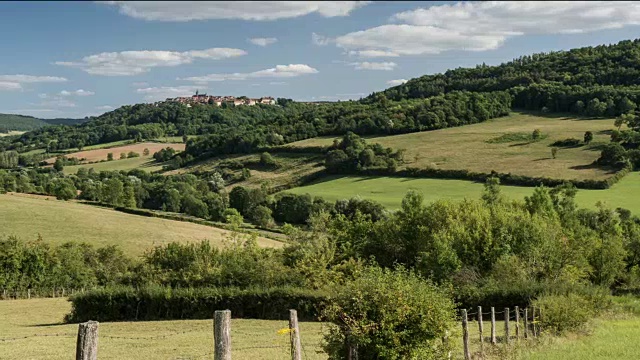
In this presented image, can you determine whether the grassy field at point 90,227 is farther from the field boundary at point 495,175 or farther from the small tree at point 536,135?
the small tree at point 536,135

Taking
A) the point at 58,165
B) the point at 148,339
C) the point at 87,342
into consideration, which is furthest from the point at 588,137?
the point at 58,165

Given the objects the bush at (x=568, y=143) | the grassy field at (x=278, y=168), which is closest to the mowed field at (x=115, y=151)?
the grassy field at (x=278, y=168)

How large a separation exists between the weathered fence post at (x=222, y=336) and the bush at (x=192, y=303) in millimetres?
26883

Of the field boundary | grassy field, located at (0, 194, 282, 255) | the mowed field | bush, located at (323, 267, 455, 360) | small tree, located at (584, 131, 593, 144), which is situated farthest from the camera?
the mowed field

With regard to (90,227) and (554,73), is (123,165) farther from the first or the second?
(554,73)

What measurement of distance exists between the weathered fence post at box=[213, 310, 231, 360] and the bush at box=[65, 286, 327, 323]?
88.2ft

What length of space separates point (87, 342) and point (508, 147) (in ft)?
367

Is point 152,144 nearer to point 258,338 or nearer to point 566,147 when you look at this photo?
point 566,147

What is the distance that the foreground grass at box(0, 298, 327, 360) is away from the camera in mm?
22375

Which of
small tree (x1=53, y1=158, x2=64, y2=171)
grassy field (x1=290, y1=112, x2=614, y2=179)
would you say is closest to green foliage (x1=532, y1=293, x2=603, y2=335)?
grassy field (x1=290, y1=112, x2=614, y2=179)

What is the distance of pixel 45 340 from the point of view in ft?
86.7

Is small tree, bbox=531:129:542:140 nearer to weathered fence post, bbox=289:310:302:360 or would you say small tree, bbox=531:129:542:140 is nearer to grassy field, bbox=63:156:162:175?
grassy field, bbox=63:156:162:175

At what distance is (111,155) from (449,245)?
14165 cm

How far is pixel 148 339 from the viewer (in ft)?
88.2
